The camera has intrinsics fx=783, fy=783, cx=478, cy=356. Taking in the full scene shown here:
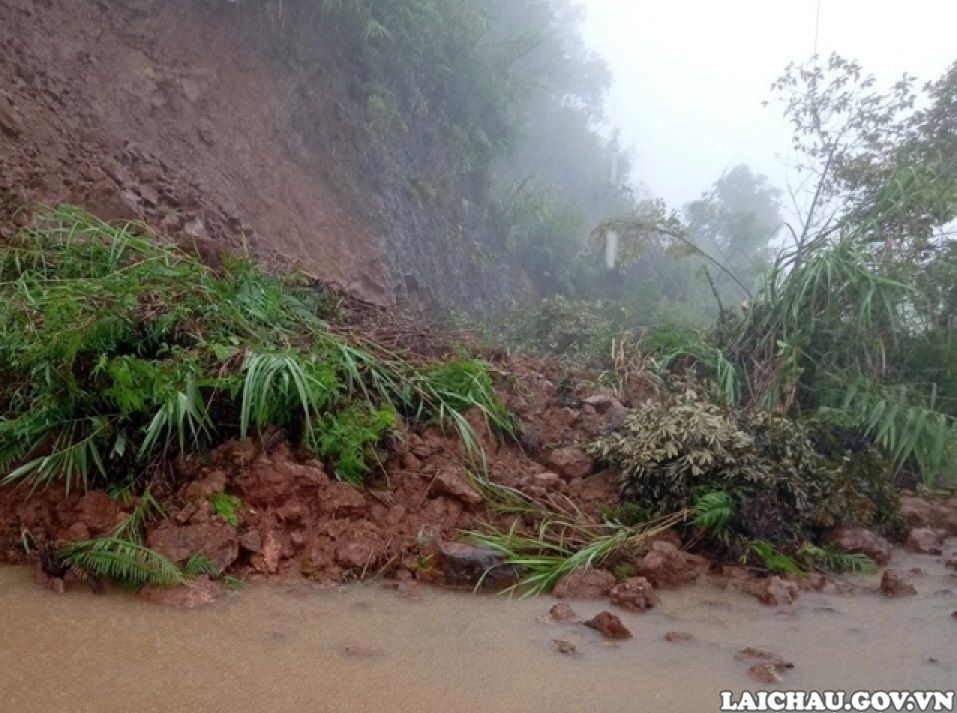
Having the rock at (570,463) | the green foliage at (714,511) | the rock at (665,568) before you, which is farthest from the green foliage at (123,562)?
the green foliage at (714,511)

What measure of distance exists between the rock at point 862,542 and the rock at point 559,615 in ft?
5.59

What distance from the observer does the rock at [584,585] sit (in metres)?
3.00

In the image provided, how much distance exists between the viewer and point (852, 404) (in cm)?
580

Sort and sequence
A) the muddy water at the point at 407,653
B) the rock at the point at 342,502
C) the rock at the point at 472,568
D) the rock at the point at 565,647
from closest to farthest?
the muddy water at the point at 407,653 → the rock at the point at 565,647 → the rock at the point at 472,568 → the rock at the point at 342,502

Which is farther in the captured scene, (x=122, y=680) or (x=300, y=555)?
(x=300, y=555)

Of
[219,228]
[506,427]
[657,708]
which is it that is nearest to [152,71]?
[219,228]

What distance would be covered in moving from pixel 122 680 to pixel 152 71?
8.50 metres

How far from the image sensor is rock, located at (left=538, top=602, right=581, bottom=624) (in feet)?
8.87

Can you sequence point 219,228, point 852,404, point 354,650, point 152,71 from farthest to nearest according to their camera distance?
point 152,71
point 219,228
point 852,404
point 354,650

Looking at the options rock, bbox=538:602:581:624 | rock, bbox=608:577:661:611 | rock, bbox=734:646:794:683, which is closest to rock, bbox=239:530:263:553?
rock, bbox=538:602:581:624

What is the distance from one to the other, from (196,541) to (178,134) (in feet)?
23.4

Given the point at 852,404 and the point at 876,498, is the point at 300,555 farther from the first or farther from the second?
the point at 852,404

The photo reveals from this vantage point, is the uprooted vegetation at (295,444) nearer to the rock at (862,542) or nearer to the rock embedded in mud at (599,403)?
the rock at (862,542)

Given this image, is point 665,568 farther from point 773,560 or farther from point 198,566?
point 198,566
